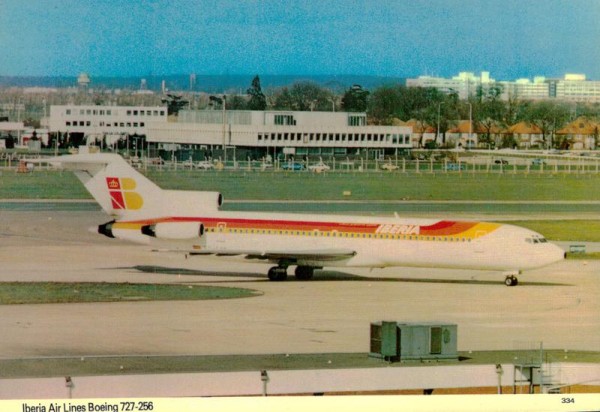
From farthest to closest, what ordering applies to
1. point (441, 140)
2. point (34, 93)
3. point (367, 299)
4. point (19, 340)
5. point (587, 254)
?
1. point (441, 140)
2. point (34, 93)
3. point (587, 254)
4. point (367, 299)
5. point (19, 340)

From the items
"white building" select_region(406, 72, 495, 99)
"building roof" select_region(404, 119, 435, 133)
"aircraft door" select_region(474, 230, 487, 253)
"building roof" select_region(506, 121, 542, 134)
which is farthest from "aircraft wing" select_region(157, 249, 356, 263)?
"building roof" select_region(506, 121, 542, 134)

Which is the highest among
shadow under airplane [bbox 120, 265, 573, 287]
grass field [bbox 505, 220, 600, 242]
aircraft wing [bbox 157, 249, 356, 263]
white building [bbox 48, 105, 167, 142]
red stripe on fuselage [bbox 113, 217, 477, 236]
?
white building [bbox 48, 105, 167, 142]

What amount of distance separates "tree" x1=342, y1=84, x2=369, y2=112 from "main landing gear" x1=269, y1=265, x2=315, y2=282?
3462 cm

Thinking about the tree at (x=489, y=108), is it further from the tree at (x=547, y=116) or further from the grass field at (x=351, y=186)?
the grass field at (x=351, y=186)

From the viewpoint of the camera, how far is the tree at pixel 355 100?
3295 inches

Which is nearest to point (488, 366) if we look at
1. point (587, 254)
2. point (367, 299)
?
point (367, 299)

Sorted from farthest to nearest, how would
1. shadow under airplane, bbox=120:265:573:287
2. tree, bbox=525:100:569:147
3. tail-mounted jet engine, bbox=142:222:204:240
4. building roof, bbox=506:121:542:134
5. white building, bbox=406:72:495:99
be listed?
building roof, bbox=506:121:542:134, tree, bbox=525:100:569:147, white building, bbox=406:72:495:99, shadow under airplane, bbox=120:265:573:287, tail-mounted jet engine, bbox=142:222:204:240

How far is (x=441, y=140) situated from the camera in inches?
4208

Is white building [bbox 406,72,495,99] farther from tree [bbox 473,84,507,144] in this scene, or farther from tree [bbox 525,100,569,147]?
tree [bbox 525,100,569,147]

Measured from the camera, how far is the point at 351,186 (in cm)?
9288

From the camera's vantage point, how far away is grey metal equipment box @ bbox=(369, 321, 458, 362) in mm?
31375

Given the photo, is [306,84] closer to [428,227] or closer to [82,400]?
[428,227]

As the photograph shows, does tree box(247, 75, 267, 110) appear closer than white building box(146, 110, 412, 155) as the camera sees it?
No

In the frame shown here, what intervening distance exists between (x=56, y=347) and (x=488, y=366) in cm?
1169
